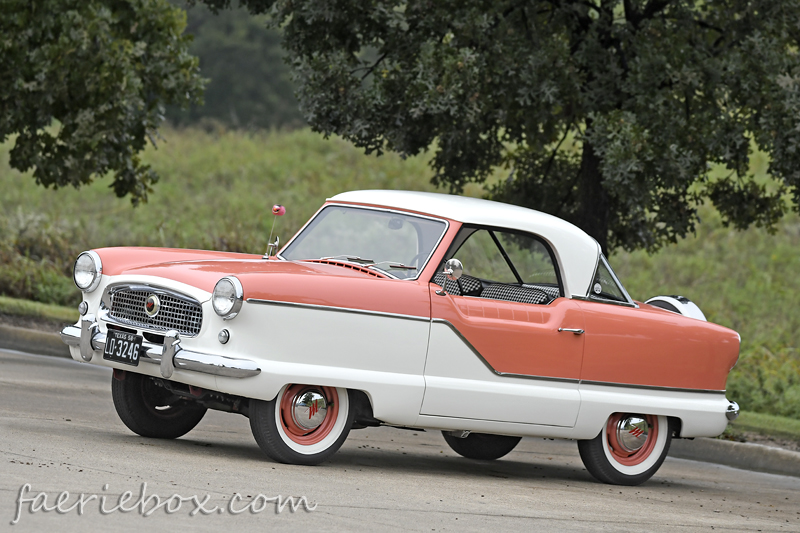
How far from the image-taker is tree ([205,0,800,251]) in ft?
37.4

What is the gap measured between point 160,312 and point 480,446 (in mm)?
3251

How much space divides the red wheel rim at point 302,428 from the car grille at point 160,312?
705 mm

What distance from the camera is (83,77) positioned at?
14445 mm

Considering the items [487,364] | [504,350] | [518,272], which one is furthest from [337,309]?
[518,272]

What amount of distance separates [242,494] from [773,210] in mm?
9747

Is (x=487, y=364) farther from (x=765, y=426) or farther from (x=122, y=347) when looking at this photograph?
(x=765, y=426)

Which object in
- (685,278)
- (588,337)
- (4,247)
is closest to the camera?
(588,337)

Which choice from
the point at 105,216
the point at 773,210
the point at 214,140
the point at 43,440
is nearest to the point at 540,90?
the point at 773,210

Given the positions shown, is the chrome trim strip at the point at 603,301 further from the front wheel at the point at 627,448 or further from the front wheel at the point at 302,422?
the front wheel at the point at 302,422

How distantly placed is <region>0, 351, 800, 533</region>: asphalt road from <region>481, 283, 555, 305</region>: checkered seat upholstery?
1297 mm

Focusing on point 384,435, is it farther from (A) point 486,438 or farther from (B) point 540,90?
(B) point 540,90

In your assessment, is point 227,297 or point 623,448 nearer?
point 227,297

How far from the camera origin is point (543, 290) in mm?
8109

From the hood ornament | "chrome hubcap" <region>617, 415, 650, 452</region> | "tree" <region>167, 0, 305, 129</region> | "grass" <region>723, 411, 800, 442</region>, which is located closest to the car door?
"chrome hubcap" <region>617, 415, 650, 452</region>
